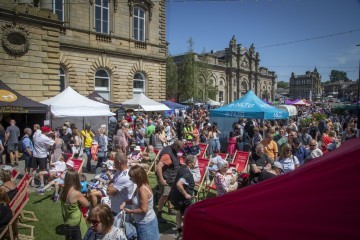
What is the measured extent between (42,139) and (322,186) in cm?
899

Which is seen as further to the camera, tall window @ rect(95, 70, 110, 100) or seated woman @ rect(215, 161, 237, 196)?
tall window @ rect(95, 70, 110, 100)

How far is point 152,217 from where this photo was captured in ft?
13.5

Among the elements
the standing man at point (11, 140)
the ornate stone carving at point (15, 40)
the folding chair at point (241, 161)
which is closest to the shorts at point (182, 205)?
the folding chair at point (241, 161)

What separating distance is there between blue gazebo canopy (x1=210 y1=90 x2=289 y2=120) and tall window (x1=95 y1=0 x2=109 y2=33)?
13.7 m

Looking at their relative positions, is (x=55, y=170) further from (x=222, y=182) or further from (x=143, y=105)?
(x=143, y=105)

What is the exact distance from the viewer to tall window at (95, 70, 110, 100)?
72.2 feet

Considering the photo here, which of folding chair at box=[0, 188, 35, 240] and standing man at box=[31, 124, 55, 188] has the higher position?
standing man at box=[31, 124, 55, 188]

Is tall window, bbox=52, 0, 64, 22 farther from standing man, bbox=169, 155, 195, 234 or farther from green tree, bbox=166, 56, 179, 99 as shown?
green tree, bbox=166, 56, 179, 99

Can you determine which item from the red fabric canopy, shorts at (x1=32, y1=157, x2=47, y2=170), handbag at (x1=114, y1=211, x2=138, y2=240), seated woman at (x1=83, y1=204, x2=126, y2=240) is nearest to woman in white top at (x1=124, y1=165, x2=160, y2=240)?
handbag at (x1=114, y1=211, x2=138, y2=240)

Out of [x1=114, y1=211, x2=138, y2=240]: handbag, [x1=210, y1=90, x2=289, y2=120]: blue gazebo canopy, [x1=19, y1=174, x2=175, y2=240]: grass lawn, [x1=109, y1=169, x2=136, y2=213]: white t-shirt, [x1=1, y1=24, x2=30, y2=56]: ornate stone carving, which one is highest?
[x1=1, y1=24, x2=30, y2=56]: ornate stone carving

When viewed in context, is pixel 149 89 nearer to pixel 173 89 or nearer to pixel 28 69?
pixel 28 69

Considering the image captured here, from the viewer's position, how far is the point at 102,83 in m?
22.4

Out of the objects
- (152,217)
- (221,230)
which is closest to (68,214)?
(152,217)

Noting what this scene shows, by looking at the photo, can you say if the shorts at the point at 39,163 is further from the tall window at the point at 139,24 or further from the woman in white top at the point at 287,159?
the tall window at the point at 139,24
